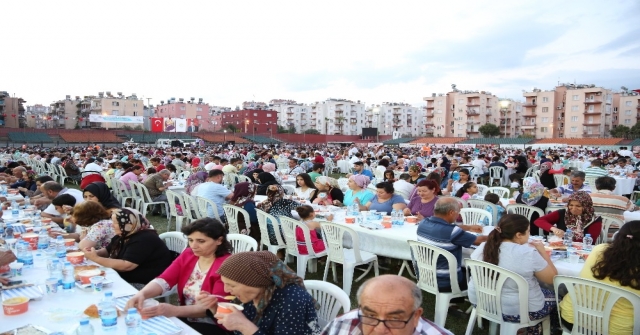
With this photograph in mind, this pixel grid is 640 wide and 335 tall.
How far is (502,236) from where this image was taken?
358 cm

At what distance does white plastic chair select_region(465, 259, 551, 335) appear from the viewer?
330 cm

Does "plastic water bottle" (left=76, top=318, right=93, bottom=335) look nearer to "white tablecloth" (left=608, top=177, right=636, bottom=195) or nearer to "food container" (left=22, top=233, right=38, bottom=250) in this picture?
"food container" (left=22, top=233, right=38, bottom=250)

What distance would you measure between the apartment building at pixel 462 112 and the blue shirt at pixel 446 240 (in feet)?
253

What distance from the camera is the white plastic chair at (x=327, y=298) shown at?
108 inches

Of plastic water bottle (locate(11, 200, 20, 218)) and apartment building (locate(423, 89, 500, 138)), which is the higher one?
apartment building (locate(423, 89, 500, 138))

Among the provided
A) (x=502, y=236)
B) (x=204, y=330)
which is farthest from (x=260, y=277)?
(x=502, y=236)

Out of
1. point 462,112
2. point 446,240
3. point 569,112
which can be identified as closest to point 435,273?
point 446,240

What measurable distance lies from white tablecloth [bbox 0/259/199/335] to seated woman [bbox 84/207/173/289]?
0.46 feet

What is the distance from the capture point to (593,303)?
300 centimetres

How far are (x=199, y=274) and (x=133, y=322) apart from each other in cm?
72

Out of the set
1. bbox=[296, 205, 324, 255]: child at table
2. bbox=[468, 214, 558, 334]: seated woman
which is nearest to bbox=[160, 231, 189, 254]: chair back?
bbox=[296, 205, 324, 255]: child at table

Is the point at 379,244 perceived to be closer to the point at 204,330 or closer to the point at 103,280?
the point at 204,330

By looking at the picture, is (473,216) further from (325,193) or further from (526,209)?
(325,193)

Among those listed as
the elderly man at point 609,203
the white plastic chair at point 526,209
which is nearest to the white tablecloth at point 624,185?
Result: the elderly man at point 609,203
